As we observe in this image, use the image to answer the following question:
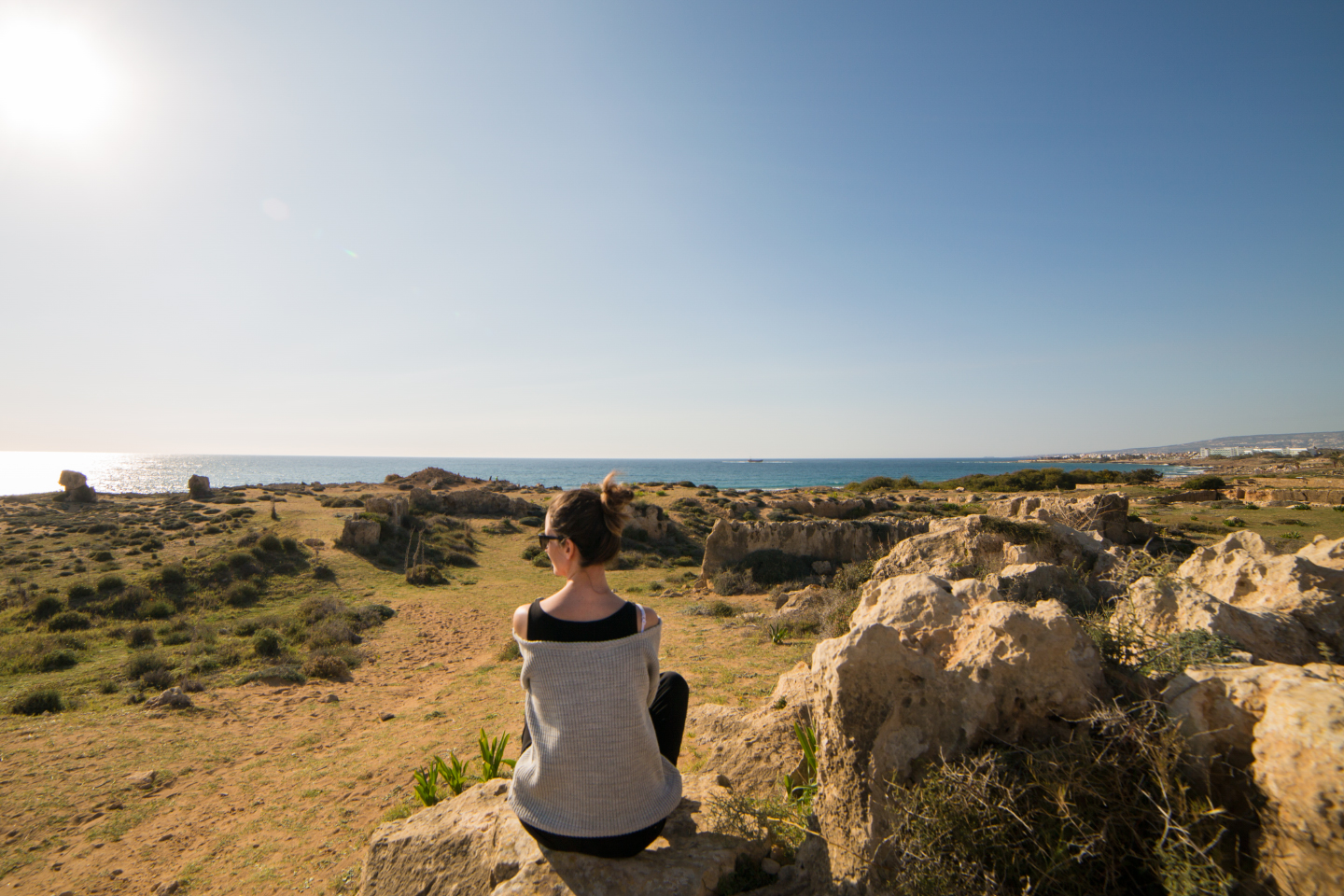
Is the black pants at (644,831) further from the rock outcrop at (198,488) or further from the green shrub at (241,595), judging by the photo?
the rock outcrop at (198,488)

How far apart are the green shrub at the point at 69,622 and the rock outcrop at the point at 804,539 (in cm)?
1642

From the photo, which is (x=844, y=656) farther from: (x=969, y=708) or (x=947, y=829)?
(x=947, y=829)

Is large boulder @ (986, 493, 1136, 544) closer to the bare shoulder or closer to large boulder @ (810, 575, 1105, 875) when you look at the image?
large boulder @ (810, 575, 1105, 875)

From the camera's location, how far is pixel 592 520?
2639 millimetres

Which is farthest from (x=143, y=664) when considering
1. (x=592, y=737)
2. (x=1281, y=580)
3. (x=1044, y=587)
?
(x=1281, y=580)

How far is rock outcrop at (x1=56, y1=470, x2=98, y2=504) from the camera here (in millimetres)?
35281

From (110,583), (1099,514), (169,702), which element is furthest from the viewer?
(110,583)

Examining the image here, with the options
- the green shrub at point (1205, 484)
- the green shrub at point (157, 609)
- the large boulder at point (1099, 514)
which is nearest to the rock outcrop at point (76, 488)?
the green shrub at point (157, 609)

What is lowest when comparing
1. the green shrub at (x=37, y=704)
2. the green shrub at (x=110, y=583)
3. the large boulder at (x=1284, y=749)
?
the green shrub at (x=37, y=704)

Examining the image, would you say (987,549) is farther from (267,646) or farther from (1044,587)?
(267,646)

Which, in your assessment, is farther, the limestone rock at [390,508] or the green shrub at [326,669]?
the limestone rock at [390,508]

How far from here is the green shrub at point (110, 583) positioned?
52.5 ft

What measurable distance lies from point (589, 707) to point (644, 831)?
0.69 meters

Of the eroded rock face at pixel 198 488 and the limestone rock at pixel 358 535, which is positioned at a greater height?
the eroded rock face at pixel 198 488
